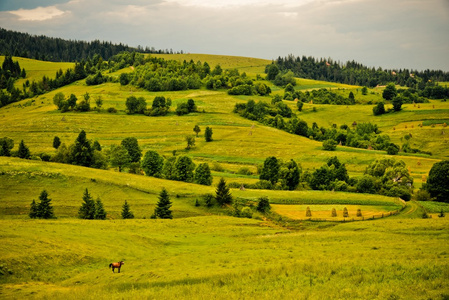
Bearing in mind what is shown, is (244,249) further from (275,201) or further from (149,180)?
(149,180)

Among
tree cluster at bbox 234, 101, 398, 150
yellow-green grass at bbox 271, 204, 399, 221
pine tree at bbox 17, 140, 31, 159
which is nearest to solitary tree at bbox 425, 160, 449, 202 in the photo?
yellow-green grass at bbox 271, 204, 399, 221

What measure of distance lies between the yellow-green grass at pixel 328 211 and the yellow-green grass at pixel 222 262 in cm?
1574

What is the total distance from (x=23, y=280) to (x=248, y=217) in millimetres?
45679

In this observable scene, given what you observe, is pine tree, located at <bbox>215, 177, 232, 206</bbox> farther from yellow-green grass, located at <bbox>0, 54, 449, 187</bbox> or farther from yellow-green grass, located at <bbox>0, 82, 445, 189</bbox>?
yellow-green grass, located at <bbox>0, 82, 445, 189</bbox>

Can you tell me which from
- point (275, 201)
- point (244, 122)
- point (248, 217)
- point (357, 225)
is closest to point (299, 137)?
point (244, 122)

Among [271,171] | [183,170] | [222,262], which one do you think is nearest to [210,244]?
[222,262]

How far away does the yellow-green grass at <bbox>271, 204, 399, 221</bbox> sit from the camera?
234 ft

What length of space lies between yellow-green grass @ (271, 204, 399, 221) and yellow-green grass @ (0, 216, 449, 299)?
15.7m

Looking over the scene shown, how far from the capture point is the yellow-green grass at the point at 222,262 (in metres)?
27.3

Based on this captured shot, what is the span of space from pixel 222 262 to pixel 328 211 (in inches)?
1725

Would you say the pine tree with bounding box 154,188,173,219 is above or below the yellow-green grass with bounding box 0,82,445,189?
below

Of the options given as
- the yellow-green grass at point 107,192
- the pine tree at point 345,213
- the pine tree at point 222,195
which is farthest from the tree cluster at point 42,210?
the pine tree at point 345,213

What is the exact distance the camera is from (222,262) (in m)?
36.9

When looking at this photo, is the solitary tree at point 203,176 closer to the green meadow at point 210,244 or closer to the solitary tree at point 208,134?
the green meadow at point 210,244
